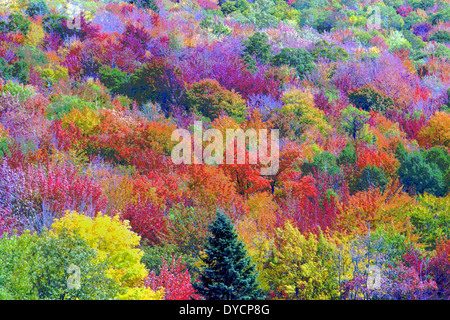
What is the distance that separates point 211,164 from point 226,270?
5.28m

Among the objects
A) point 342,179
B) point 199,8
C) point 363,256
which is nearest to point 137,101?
point 342,179

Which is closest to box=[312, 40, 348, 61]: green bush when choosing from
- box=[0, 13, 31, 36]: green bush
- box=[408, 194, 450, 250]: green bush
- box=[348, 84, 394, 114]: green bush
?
box=[348, 84, 394, 114]: green bush

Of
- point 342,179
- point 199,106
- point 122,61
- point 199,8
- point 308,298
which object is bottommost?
point 308,298

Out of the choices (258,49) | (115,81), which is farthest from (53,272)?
(258,49)

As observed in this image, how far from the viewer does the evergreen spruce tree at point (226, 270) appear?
780 cm

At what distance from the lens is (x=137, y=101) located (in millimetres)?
18906

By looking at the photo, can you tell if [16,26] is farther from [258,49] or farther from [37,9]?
[258,49]

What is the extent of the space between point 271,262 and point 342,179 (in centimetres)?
543

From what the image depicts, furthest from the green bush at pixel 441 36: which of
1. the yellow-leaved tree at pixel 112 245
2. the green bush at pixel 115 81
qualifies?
the yellow-leaved tree at pixel 112 245

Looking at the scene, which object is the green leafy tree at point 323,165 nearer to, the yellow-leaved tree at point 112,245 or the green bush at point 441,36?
the yellow-leaved tree at point 112,245

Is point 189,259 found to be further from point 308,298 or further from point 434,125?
point 434,125

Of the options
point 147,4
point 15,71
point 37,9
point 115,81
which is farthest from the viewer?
point 147,4

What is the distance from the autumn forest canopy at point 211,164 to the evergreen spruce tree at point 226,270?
0.02m

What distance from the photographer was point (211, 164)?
511 inches
